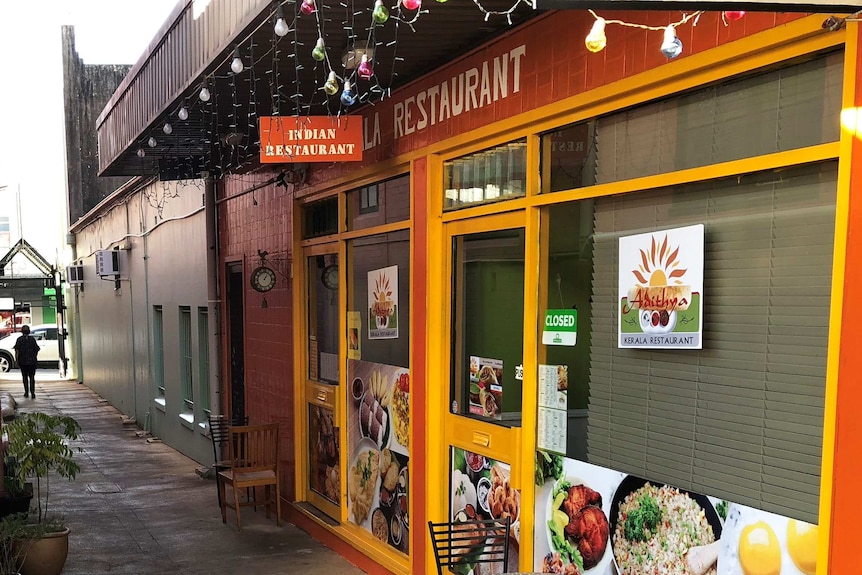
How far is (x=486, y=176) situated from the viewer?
4590 mm

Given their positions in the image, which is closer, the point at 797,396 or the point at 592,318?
the point at 797,396

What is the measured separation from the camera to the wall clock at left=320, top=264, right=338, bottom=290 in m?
6.65

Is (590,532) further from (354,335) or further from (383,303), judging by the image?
(354,335)

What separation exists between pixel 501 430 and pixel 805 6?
2862 mm

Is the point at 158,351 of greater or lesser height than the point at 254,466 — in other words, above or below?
above

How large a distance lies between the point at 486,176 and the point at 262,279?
4.06 metres

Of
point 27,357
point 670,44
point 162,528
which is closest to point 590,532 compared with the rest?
point 670,44

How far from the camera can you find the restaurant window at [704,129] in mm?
2719

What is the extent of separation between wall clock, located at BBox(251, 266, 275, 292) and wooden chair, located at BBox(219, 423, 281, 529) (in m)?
1.44

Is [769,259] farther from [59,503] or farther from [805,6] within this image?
[59,503]

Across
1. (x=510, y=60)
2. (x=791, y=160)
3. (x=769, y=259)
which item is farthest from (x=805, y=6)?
(x=510, y=60)

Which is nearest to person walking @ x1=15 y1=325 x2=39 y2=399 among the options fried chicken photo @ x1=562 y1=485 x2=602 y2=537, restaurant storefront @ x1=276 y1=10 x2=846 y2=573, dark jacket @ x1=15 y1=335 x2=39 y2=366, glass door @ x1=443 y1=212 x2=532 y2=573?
dark jacket @ x1=15 y1=335 x2=39 y2=366

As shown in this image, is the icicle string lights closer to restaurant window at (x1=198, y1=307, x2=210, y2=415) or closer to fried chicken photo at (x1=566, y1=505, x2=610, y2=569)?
fried chicken photo at (x1=566, y1=505, x2=610, y2=569)

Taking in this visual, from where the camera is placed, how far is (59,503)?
27.7ft
